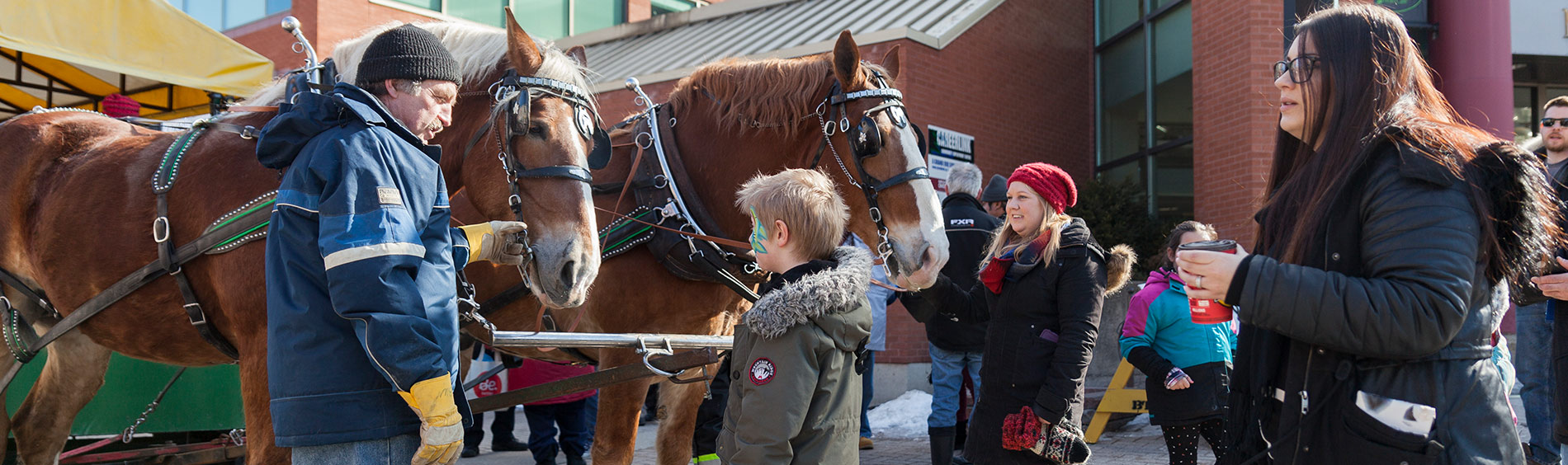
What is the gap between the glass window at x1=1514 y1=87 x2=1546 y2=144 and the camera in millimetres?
10906

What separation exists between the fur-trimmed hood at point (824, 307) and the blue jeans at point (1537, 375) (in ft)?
14.1

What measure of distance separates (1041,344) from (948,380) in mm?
2585

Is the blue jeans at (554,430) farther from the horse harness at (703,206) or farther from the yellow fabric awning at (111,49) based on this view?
the horse harness at (703,206)

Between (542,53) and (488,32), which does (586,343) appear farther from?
(488,32)

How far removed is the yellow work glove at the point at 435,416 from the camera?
2.08m

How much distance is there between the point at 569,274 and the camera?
118 inches

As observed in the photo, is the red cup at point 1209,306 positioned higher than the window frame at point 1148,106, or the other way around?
the window frame at point 1148,106

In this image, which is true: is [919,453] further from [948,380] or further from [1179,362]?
[1179,362]

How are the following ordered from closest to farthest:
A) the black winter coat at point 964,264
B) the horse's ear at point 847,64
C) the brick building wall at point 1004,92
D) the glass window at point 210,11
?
the horse's ear at point 847,64, the black winter coat at point 964,264, the brick building wall at point 1004,92, the glass window at point 210,11

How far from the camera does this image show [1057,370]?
3594mm

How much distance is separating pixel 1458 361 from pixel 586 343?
89.8 inches

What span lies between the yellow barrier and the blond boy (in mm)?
4572

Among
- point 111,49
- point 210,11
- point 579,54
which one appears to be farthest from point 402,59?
point 210,11

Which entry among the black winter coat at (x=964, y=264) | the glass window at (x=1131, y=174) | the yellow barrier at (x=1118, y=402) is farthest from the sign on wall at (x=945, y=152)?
the black winter coat at (x=964, y=264)
